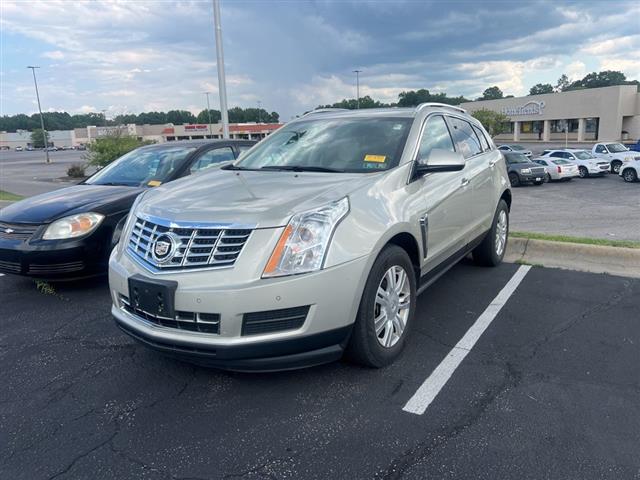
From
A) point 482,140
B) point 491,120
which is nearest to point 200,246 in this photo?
point 482,140

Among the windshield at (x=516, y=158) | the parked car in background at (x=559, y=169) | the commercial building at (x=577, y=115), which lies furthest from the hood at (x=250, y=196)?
the commercial building at (x=577, y=115)

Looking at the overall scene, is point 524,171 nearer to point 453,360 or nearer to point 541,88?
point 453,360

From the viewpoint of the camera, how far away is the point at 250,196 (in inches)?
127

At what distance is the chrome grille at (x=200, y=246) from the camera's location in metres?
2.82

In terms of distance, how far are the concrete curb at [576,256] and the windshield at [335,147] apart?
9.88ft

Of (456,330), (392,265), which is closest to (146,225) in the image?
(392,265)

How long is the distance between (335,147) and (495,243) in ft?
8.65

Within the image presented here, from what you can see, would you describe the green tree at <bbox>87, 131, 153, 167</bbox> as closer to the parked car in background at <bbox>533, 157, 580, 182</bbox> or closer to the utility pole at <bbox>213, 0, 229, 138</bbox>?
the utility pole at <bbox>213, 0, 229, 138</bbox>

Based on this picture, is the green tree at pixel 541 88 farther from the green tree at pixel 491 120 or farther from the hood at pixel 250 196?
the hood at pixel 250 196

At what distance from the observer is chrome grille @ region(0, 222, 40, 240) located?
15.8 ft

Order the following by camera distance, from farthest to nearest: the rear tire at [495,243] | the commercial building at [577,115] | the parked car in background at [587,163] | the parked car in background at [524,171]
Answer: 1. the commercial building at [577,115]
2. the parked car in background at [587,163]
3. the parked car in background at [524,171]
4. the rear tire at [495,243]

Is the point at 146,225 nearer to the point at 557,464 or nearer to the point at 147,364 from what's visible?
the point at 147,364

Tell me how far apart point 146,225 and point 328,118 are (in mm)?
2150

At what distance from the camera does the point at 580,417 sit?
2818mm
